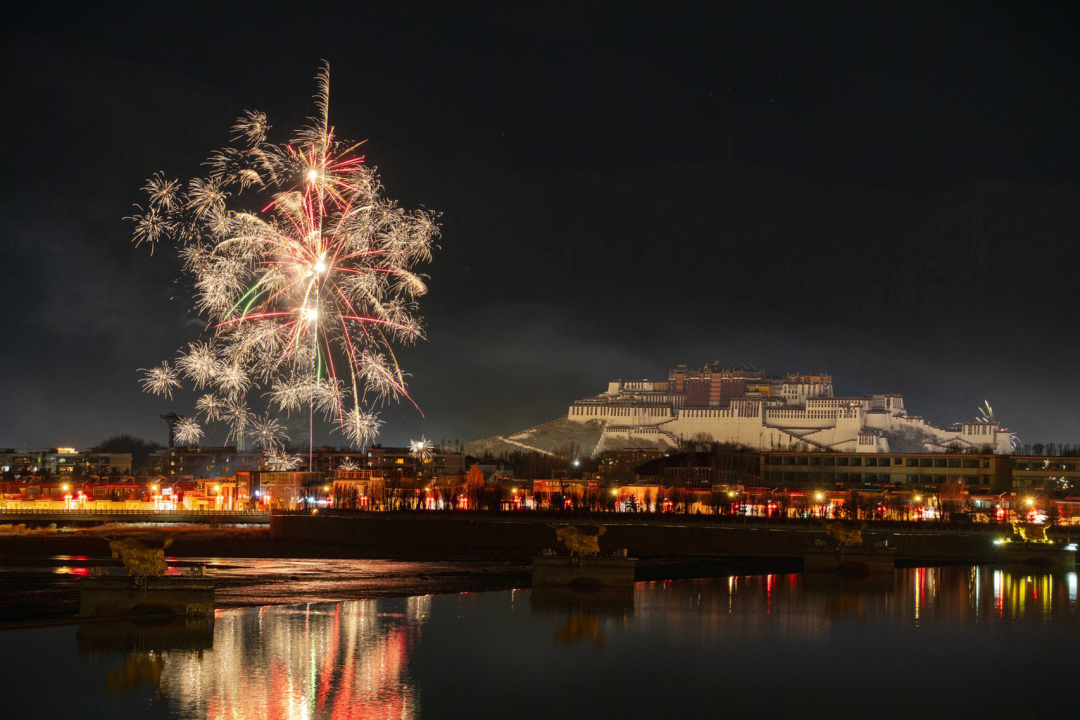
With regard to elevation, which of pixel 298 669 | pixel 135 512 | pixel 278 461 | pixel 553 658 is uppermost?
pixel 278 461

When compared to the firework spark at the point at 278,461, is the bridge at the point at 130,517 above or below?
below

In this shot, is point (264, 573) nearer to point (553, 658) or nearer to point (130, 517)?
point (553, 658)

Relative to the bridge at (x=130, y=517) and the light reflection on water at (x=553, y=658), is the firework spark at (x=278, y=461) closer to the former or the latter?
the bridge at (x=130, y=517)

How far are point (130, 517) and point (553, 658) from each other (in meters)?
58.6

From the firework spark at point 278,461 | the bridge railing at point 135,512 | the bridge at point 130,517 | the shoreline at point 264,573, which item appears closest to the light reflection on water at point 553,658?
the shoreline at point 264,573

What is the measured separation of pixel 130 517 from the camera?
8269 centimetres

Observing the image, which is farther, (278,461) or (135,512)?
(135,512)

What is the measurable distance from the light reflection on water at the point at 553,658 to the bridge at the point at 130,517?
42.6 metres

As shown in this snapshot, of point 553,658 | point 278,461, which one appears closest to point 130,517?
point 278,461

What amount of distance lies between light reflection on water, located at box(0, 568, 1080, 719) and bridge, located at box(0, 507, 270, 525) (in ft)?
140

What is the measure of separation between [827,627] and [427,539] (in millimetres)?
35328

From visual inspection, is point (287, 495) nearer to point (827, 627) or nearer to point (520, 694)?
point (827, 627)

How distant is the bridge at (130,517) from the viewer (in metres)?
79.9

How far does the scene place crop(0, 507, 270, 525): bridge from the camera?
7994 cm
